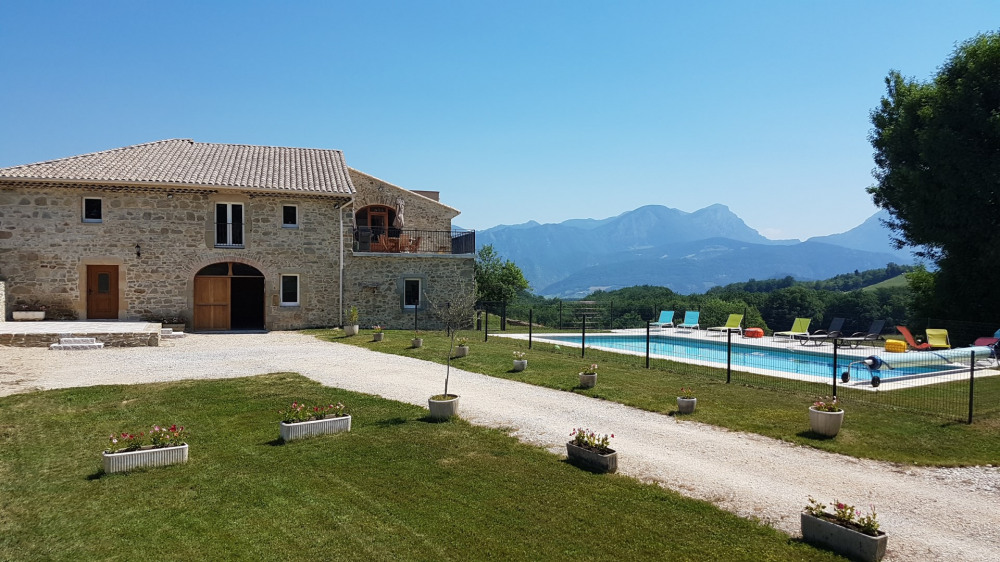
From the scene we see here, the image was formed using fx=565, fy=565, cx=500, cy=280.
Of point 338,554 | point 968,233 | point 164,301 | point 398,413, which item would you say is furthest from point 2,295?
point 968,233

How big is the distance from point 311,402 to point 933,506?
8478 millimetres

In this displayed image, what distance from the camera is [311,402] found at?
955 centimetres

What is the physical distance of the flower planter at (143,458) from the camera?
638 centimetres

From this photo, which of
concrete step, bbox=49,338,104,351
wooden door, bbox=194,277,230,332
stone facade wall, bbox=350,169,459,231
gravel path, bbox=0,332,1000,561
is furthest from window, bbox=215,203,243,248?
gravel path, bbox=0,332,1000,561

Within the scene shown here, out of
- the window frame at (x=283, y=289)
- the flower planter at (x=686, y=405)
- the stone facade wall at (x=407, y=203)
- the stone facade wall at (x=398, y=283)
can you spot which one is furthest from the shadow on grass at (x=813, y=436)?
the stone facade wall at (x=407, y=203)

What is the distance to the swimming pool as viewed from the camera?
13.4 meters

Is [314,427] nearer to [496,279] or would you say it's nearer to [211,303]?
[211,303]

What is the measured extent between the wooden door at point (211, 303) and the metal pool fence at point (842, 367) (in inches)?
488

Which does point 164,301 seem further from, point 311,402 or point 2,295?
point 311,402

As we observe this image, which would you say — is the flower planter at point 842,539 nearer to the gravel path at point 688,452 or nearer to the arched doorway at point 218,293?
the gravel path at point 688,452

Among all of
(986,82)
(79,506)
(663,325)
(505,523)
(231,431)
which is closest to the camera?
(505,523)

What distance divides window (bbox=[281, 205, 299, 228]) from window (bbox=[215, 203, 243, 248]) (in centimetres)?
157

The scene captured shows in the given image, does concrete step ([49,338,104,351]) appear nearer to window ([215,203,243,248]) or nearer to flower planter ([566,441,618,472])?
window ([215,203,243,248])

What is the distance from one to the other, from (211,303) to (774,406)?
66.7 ft
